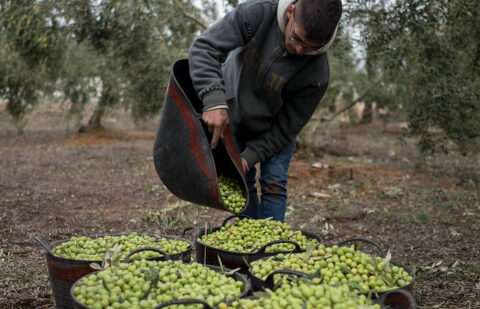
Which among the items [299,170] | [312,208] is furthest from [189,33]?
[312,208]

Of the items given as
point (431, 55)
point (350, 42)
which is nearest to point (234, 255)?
point (350, 42)

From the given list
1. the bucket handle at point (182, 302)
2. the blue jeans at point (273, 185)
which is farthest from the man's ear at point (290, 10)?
the bucket handle at point (182, 302)

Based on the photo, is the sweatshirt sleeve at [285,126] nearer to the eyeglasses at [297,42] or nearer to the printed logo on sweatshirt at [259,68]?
the printed logo on sweatshirt at [259,68]

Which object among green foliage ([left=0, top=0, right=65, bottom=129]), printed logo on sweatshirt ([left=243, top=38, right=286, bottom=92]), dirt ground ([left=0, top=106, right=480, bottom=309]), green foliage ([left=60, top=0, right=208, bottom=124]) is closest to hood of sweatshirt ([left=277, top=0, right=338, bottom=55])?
printed logo on sweatshirt ([left=243, top=38, right=286, bottom=92])

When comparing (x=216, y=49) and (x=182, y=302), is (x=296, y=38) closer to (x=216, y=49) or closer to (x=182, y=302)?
(x=216, y=49)

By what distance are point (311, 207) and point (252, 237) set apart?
13.0ft

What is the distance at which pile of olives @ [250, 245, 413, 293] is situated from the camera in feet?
7.04

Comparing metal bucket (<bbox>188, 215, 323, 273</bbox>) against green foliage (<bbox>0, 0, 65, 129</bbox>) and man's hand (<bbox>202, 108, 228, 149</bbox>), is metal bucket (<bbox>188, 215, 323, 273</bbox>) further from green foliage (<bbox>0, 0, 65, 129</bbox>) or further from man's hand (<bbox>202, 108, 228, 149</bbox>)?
green foliage (<bbox>0, 0, 65, 129</bbox>)

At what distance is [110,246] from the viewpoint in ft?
8.87

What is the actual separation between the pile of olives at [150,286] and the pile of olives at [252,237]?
55cm

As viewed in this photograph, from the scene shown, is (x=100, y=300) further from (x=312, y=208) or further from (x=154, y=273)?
(x=312, y=208)

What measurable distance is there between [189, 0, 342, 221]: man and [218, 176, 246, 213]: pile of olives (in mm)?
261

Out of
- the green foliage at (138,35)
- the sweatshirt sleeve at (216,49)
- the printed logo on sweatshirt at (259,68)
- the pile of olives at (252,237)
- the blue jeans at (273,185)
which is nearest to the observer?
the pile of olives at (252,237)

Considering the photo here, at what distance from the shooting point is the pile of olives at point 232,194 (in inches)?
122
